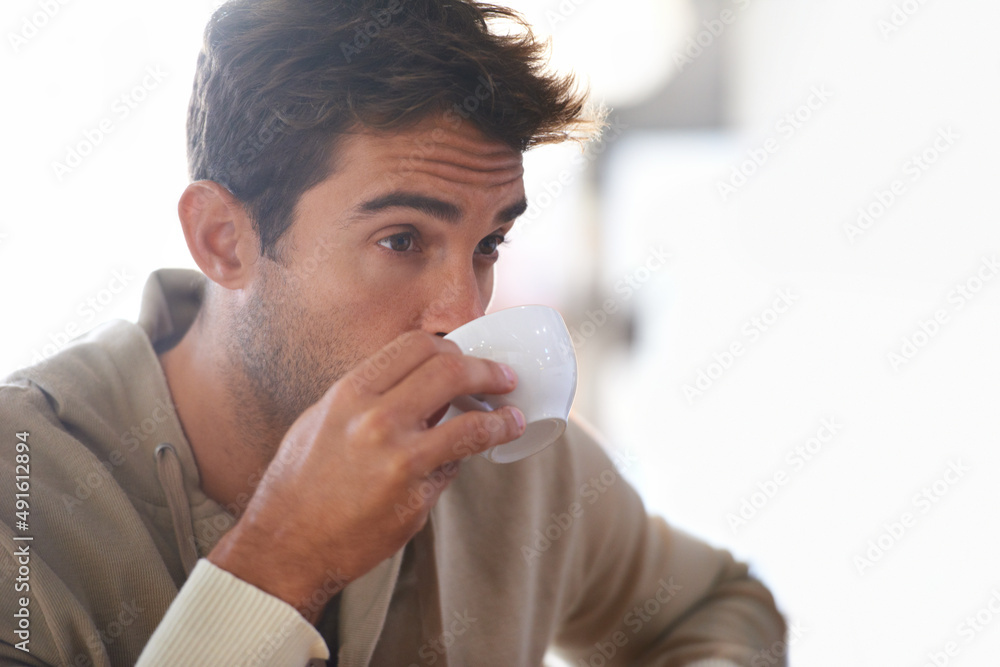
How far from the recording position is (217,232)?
44.8 inches

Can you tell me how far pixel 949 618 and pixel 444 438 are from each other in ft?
6.16

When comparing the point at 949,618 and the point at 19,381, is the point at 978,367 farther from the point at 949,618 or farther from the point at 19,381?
the point at 19,381

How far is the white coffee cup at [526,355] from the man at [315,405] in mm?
37

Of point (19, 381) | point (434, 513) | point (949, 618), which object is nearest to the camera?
point (19, 381)

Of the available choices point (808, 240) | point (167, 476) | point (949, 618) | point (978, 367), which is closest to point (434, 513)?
point (167, 476)

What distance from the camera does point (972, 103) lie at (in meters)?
2.88

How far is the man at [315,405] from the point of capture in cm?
77
